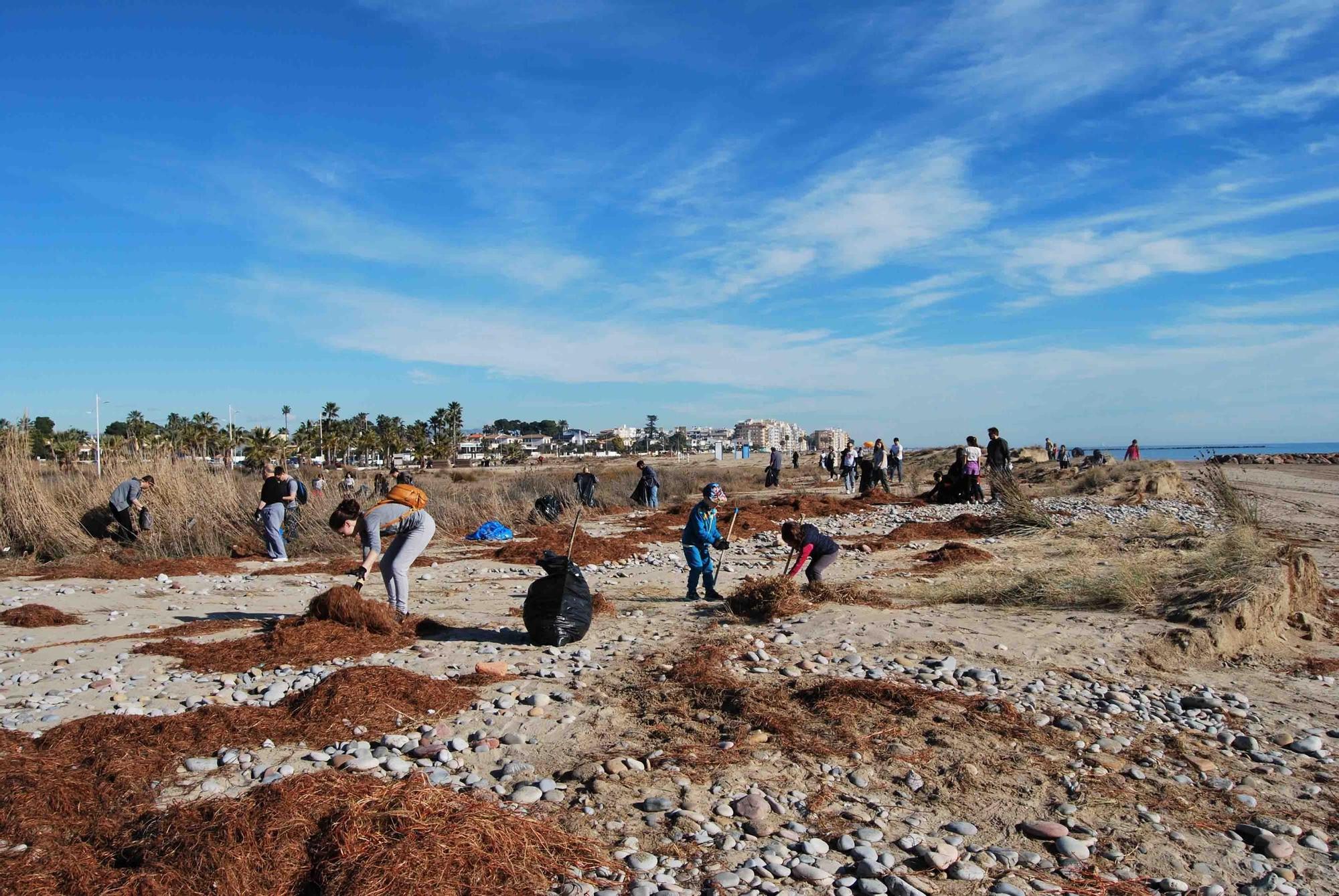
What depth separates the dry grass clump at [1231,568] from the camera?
8242 mm

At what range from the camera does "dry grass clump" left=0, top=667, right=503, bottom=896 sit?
12.1 feet

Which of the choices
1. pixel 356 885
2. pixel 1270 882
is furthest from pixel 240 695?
pixel 1270 882

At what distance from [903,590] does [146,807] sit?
844cm

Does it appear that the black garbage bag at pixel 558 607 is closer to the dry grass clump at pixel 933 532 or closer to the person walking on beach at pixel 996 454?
the dry grass clump at pixel 933 532

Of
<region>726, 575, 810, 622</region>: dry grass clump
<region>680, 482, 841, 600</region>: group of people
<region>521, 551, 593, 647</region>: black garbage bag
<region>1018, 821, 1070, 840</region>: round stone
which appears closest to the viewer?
<region>1018, 821, 1070, 840</region>: round stone

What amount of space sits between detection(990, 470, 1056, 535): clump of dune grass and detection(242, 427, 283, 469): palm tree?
49.0m

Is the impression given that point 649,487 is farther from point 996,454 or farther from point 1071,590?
point 1071,590

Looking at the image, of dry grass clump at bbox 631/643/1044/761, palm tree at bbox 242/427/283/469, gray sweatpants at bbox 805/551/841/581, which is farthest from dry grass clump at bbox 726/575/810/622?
palm tree at bbox 242/427/283/469

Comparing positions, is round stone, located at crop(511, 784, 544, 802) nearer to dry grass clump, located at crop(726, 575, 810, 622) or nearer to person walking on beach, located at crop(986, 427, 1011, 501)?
dry grass clump, located at crop(726, 575, 810, 622)

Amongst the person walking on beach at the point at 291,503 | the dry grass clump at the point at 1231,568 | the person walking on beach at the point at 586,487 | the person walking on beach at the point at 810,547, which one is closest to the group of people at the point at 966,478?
the person walking on beach at the point at 586,487

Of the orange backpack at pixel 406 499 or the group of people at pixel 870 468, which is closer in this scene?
the orange backpack at pixel 406 499

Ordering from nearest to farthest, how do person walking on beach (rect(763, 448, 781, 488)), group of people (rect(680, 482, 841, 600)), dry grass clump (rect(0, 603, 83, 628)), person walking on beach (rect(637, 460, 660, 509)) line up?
dry grass clump (rect(0, 603, 83, 628)) → group of people (rect(680, 482, 841, 600)) → person walking on beach (rect(637, 460, 660, 509)) → person walking on beach (rect(763, 448, 781, 488))

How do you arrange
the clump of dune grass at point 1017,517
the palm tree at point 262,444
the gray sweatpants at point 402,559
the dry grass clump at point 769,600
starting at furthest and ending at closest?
the palm tree at point 262,444, the clump of dune grass at point 1017,517, the dry grass clump at point 769,600, the gray sweatpants at point 402,559

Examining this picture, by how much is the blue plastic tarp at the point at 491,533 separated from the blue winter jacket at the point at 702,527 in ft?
27.1
